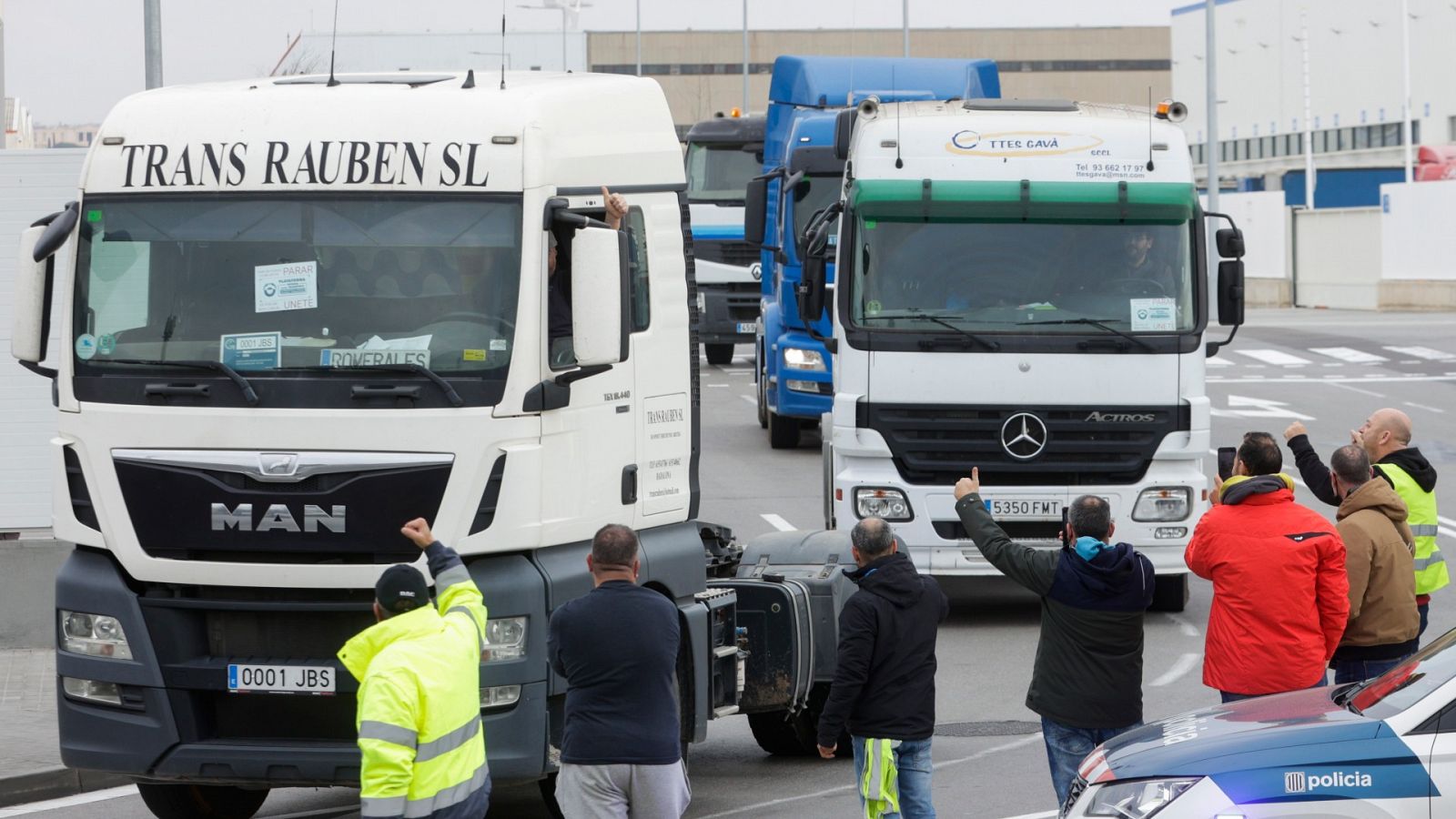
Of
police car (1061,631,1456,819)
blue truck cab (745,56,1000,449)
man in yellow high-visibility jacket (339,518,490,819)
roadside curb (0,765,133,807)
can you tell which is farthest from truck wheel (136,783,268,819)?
blue truck cab (745,56,1000,449)

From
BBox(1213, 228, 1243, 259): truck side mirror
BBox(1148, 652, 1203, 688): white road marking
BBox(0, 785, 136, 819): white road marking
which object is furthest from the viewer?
BBox(1213, 228, 1243, 259): truck side mirror

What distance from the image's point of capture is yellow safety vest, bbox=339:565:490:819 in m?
5.95

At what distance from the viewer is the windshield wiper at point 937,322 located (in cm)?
1295

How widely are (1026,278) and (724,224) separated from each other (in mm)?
18373

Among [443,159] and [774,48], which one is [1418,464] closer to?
[443,159]

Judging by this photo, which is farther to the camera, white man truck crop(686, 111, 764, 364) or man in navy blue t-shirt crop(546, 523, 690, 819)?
white man truck crop(686, 111, 764, 364)

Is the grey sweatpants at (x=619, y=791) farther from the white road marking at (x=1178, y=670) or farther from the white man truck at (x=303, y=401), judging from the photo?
the white road marking at (x=1178, y=670)

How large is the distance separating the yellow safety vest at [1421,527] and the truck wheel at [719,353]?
86.3 ft

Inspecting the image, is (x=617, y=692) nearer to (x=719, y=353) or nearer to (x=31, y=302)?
(x=31, y=302)

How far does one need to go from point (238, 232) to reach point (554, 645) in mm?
2231

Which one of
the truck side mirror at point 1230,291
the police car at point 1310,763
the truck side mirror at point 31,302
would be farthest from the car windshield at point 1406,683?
the truck side mirror at point 1230,291

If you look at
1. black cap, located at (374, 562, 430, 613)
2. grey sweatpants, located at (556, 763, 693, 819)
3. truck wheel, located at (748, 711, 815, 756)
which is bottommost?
truck wheel, located at (748, 711, 815, 756)

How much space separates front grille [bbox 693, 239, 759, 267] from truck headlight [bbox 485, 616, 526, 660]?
23217 millimetres

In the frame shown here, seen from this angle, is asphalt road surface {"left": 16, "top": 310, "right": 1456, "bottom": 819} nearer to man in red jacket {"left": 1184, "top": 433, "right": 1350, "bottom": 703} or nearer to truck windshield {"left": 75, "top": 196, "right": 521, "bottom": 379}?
man in red jacket {"left": 1184, "top": 433, "right": 1350, "bottom": 703}
